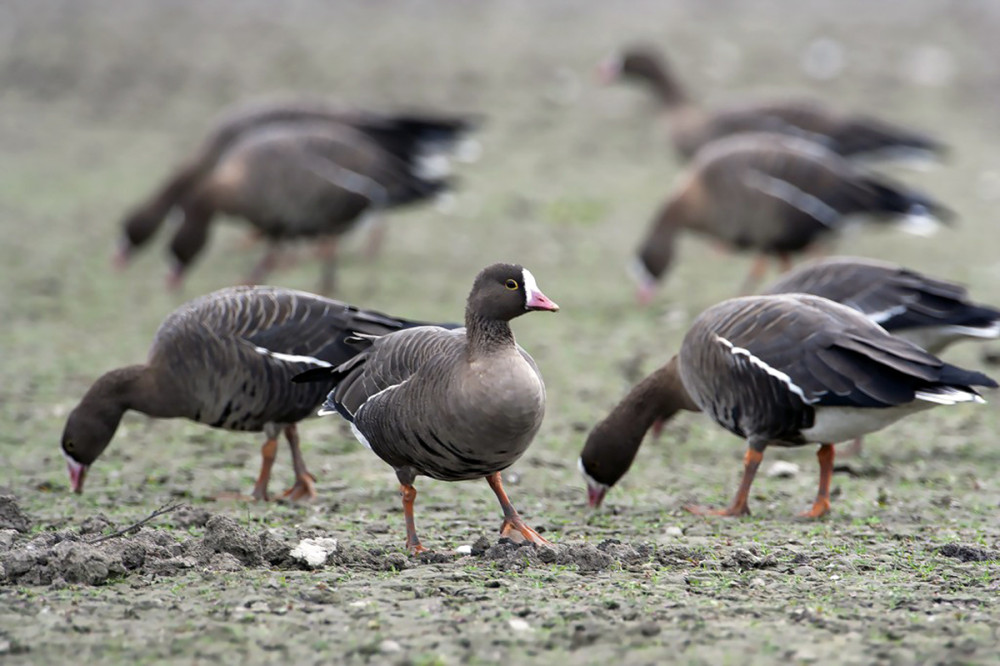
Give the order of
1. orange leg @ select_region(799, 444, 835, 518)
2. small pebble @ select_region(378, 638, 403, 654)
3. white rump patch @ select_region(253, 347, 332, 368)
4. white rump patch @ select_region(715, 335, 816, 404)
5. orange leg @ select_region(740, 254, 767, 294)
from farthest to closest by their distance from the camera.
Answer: orange leg @ select_region(740, 254, 767, 294), white rump patch @ select_region(253, 347, 332, 368), orange leg @ select_region(799, 444, 835, 518), white rump patch @ select_region(715, 335, 816, 404), small pebble @ select_region(378, 638, 403, 654)

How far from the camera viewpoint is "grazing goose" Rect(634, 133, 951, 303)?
1243cm

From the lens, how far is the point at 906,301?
26.3ft

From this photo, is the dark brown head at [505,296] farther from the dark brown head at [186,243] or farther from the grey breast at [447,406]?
the dark brown head at [186,243]

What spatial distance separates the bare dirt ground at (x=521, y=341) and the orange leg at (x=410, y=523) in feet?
0.36

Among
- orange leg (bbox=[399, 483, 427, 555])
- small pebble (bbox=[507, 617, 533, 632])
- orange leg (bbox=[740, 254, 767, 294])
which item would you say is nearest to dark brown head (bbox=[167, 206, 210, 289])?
orange leg (bbox=[740, 254, 767, 294])

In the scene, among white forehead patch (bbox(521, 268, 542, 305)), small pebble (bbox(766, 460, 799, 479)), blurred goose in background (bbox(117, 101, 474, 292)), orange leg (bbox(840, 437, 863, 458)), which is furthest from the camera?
blurred goose in background (bbox(117, 101, 474, 292))

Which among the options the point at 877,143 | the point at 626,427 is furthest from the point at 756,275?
the point at 626,427

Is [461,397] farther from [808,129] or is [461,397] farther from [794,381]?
[808,129]

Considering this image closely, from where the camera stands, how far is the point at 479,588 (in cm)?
534

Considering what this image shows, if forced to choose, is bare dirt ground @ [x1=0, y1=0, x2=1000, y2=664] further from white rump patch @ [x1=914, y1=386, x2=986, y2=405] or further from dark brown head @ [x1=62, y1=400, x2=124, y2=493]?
white rump patch @ [x1=914, y1=386, x2=986, y2=405]

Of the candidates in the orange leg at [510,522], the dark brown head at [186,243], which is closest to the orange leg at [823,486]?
the orange leg at [510,522]

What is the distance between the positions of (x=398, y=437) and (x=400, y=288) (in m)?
6.90

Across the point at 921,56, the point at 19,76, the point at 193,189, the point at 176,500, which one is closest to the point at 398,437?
the point at 176,500

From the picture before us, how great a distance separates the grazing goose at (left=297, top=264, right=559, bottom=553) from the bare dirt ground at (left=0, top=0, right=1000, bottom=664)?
39 centimetres
